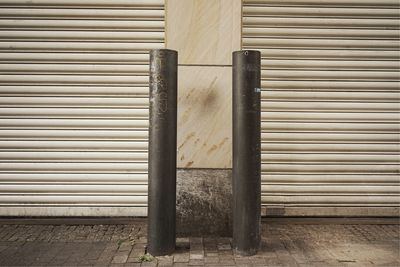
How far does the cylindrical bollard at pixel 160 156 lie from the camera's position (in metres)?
4.53

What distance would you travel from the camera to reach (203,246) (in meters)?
4.88

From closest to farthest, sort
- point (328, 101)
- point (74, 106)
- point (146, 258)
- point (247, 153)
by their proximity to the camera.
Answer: point (146, 258), point (247, 153), point (74, 106), point (328, 101)

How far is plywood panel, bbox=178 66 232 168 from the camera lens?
527 cm

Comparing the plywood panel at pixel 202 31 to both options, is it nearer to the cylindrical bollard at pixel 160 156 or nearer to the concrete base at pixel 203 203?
the cylindrical bollard at pixel 160 156

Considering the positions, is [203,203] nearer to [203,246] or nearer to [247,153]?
[203,246]

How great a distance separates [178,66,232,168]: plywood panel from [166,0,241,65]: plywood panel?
0.19 metres

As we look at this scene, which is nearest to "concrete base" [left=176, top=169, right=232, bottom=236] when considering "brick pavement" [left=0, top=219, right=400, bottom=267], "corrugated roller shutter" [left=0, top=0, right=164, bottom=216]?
"brick pavement" [left=0, top=219, right=400, bottom=267]

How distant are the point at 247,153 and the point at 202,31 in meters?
1.85

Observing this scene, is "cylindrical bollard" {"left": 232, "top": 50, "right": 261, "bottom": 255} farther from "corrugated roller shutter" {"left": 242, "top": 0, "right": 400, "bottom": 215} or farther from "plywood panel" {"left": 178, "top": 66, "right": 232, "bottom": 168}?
"corrugated roller shutter" {"left": 242, "top": 0, "right": 400, "bottom": 215}

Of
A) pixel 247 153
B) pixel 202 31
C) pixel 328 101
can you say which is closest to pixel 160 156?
pixel 247 153

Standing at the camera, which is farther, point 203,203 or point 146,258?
point 203,203

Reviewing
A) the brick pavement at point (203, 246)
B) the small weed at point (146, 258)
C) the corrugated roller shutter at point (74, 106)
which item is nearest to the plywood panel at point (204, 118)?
the corrugated roller shutter at point (74, 106)

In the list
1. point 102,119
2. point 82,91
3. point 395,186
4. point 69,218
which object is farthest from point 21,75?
point 395,186

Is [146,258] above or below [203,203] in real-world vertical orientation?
below
